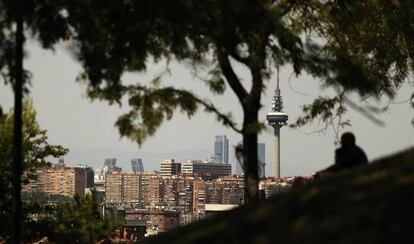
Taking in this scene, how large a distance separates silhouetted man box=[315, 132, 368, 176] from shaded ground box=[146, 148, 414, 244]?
14.1 feet

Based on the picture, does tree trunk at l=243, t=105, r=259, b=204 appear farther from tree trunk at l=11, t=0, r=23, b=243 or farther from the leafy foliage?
the leafy foliage

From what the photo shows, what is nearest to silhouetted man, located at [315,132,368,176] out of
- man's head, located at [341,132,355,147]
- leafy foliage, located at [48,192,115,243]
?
man's head, located at [341,132,355,147]

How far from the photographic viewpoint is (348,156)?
13766 mm

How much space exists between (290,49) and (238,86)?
1579 millimetres

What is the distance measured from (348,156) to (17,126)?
7.69m

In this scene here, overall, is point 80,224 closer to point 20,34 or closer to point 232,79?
point 232,79

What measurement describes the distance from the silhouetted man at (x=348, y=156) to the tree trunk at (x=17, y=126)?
22.9ft

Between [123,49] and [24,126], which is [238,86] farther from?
[24,126]

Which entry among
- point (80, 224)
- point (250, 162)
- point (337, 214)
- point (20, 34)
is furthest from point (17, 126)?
point (80, 224)

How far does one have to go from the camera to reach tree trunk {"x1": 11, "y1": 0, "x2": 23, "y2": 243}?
18.7 metres

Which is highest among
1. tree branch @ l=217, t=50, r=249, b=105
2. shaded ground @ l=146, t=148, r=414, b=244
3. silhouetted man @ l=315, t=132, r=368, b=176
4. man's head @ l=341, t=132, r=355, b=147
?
tree branch @ l=217, t=50, r=249, b=105

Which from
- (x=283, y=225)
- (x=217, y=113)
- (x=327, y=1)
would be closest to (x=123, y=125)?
(x=217, y=113)

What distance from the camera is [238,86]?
2266 cm

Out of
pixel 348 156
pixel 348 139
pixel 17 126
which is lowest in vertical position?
pixel 348 156
